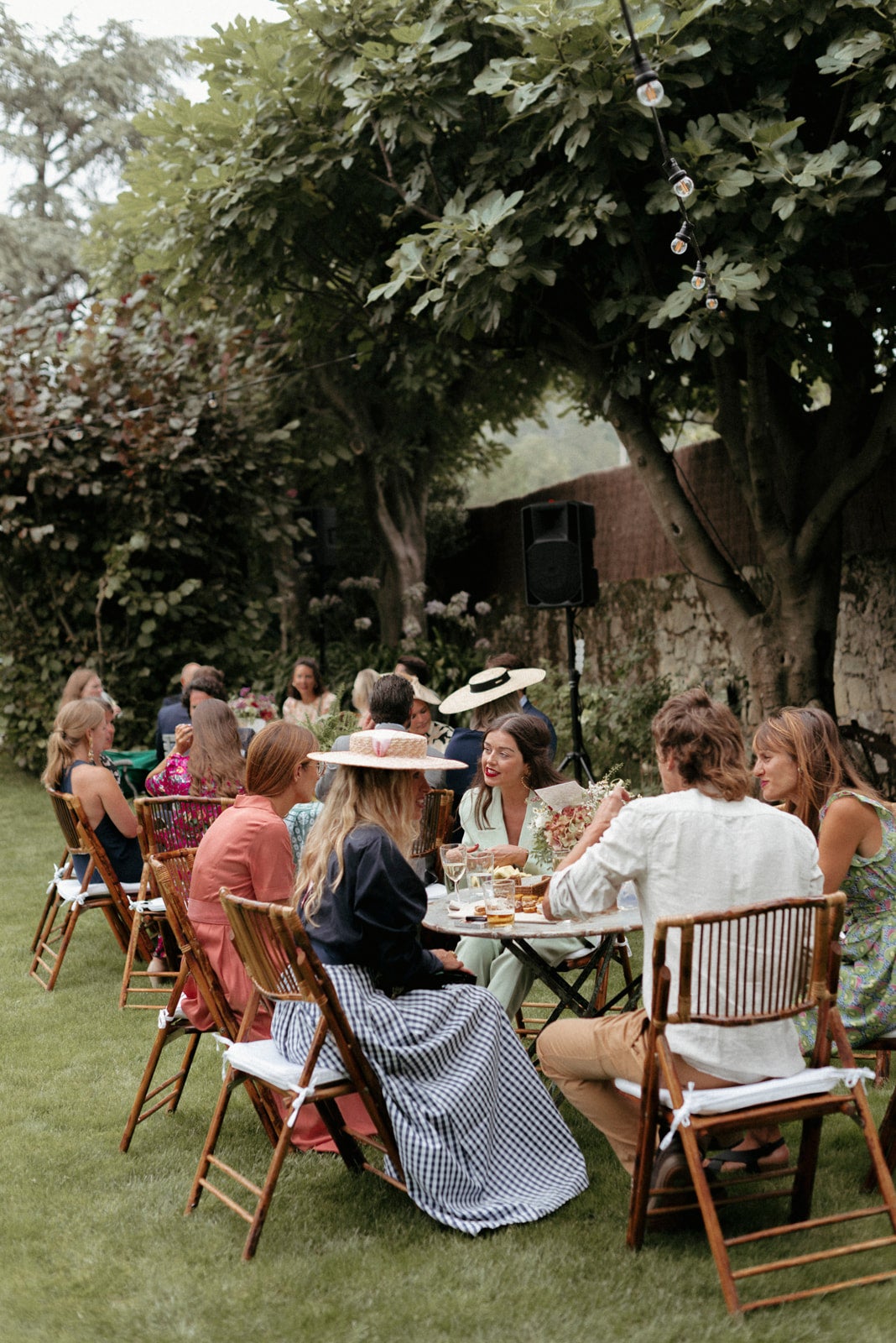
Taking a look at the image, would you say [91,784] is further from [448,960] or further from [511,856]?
[448,960]

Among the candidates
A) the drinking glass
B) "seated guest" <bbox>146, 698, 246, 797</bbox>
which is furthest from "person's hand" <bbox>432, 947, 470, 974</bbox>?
"seated guest" <bbox>146, 698, 246, 797</bbox>

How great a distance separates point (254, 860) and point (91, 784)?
7.14 feet

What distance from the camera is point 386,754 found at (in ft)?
10.7

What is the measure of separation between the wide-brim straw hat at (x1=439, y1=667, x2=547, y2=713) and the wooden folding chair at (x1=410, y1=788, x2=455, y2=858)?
855 mm

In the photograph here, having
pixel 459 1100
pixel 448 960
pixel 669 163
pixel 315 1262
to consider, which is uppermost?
pixel 669 163

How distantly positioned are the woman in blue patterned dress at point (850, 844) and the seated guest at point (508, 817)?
850 mm

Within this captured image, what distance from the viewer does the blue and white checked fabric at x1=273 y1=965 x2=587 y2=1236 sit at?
9.94ft

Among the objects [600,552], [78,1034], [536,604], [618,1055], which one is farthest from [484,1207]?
[600,552]

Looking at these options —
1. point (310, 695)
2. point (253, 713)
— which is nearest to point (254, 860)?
point (310, 695)

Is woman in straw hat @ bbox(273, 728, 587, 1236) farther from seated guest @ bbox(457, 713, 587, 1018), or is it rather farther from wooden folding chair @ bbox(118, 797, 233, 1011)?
wooden folding chair @ bbox(118, 797, 233, 1011)

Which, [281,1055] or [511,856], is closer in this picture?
[281,1055]

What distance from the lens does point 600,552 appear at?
11781 millimetres

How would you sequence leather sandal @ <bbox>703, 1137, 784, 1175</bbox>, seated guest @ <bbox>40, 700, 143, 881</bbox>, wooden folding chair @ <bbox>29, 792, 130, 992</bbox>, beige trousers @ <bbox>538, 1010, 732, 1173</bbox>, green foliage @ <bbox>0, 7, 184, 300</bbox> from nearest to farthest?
beige trousers @ <bbox>538, 1010, 732, 1173</bbox>
leather sandal @ <bbox>703, 1137, 784, 1175</bbox>
wooden folding chair @ <bbox>29, 792, 130, 992</bbox>
seated guest @ <bbox>40, 700, 143, 881</bbox>
green foliage @ <bbox>0, 7, 184, 300</bbox>

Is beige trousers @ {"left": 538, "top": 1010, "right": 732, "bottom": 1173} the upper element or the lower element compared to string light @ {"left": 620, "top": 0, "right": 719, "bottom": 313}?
lower
